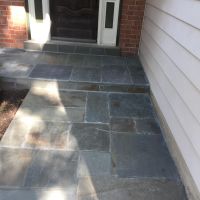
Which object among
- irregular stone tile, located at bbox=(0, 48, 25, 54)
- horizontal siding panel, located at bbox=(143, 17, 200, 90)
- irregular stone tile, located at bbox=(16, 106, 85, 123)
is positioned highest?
horizontal siding panel, located at bbox=(143, 17, 200, 90)

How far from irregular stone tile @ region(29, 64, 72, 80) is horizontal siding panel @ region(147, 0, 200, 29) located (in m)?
1.37

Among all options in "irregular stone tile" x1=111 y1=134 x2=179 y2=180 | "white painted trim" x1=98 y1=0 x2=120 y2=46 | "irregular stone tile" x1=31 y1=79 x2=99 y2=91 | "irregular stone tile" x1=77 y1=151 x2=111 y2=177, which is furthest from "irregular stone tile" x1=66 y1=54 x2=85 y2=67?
"irregular stone tile" x1=77 y1=151 x2=111 y2=177

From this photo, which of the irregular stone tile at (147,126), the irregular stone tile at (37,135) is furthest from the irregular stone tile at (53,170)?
the irregular stone tile at (147,126)

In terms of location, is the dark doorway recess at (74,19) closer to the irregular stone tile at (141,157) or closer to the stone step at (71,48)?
the stone step at (71,48)

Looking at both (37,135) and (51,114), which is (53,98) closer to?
(51,114)

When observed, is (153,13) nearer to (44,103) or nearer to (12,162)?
(44,103)

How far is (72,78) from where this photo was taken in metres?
2.97

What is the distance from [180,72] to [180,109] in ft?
0.98

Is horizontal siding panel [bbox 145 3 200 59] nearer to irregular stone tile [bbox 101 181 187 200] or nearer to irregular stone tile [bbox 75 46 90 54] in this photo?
irregular stone tile [bbox 101 181 187 200]

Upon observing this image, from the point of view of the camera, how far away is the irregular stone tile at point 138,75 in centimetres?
301

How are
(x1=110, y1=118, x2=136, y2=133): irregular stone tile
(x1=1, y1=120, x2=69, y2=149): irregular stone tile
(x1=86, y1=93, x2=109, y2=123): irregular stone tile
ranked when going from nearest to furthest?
(x1=1, y1=120, x2=69, y2=149): irregular stone tile
(x1=110, y1=118, x2=136, y2=133): irregular stone tile
(x1=86, y1=93, x2=109, y2=123): irregular stone tile

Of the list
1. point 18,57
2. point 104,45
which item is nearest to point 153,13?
point 104,45

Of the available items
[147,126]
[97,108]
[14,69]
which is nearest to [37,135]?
[97,108]

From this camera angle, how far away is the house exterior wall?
5.33ft
